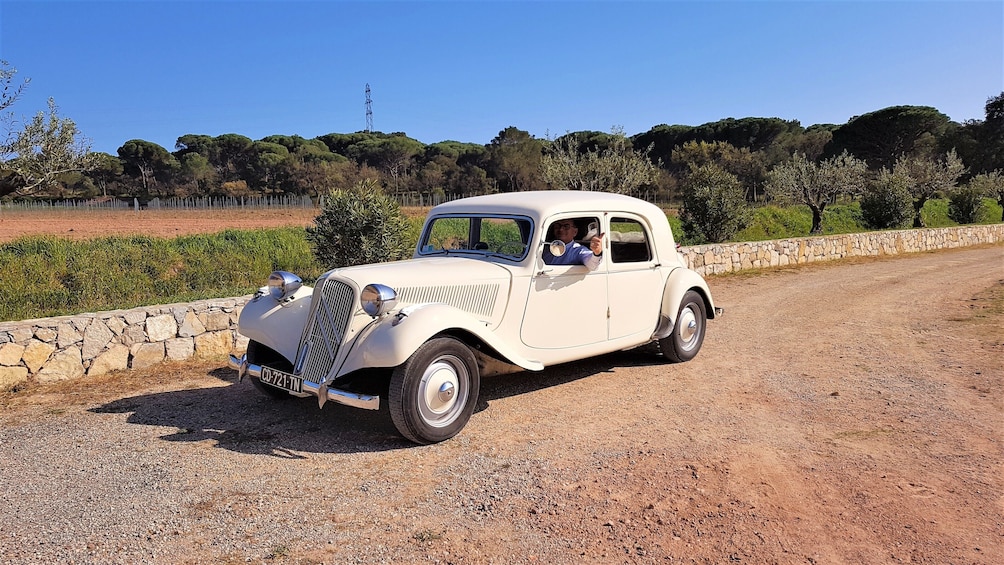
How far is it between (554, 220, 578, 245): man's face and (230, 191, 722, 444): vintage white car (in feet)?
0.21

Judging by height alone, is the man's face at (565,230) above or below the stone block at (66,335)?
above

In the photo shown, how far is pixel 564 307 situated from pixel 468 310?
90 centimetres

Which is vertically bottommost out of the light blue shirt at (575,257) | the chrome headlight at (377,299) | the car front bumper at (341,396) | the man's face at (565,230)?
the car front bumper at (341,396)

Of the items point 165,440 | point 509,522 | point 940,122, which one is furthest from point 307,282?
point 940,122

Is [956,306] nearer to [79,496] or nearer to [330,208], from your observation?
[330,208]

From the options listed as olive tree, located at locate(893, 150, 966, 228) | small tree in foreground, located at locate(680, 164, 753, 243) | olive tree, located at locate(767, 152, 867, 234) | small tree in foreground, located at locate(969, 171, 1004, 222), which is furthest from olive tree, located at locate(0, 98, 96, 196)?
small tree in foreground, located at locate(969, 171, 1004, 222)

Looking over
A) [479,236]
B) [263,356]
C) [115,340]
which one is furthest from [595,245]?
[115,340]

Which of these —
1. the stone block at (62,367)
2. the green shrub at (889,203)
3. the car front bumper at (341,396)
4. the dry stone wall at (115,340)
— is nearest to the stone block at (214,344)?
the dry stone wall at (115,340)

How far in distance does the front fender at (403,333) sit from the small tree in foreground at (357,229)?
221 inches

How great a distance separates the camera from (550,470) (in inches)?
160

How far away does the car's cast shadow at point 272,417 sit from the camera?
459 cm

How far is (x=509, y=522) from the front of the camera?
342 centimetres

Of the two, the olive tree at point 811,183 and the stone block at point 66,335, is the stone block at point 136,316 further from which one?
the olive tree at point 811,183

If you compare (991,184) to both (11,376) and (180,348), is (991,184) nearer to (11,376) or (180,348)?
(180,348)
